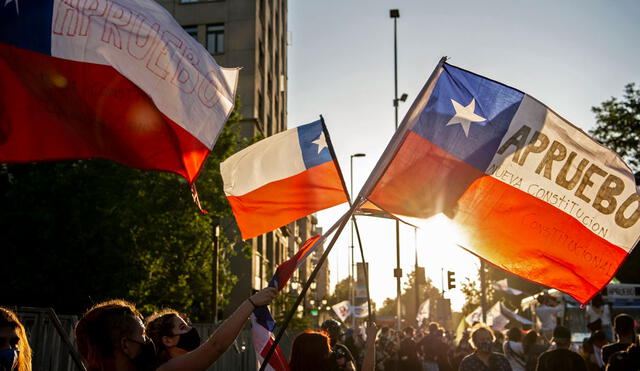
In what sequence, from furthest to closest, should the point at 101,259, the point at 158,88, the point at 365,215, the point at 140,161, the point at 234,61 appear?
the point at 234,61, the point at 101,259, the point at 365,215, the point at 140,161, the point at 158,88

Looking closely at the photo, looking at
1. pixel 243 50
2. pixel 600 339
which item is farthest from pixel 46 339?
pixel 243 50

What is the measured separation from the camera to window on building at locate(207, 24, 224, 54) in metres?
36.8

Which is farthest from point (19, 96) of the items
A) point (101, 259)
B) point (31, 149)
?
point (101, 259)

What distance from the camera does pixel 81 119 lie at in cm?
464

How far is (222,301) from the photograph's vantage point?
25250 millimetres

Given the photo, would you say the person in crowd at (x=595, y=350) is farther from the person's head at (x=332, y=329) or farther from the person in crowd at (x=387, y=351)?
the person in crowd at (x=387, y=351)

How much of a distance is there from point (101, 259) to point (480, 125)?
19171mm

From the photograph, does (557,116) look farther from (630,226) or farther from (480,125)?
(630,226)

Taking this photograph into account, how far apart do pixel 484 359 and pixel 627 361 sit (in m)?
2.09

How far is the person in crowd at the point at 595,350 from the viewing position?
895 centimetres

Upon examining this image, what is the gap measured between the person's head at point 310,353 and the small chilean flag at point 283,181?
1581mm

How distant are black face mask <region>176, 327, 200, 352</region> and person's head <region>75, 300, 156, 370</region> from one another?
58cm

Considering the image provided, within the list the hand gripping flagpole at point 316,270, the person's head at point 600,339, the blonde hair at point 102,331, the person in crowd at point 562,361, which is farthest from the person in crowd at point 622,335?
the blonde hair at point 102,331

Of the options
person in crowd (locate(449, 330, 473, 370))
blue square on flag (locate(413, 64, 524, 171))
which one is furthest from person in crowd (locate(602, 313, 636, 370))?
person in crowd (locate(449, 330, 473, 370))
